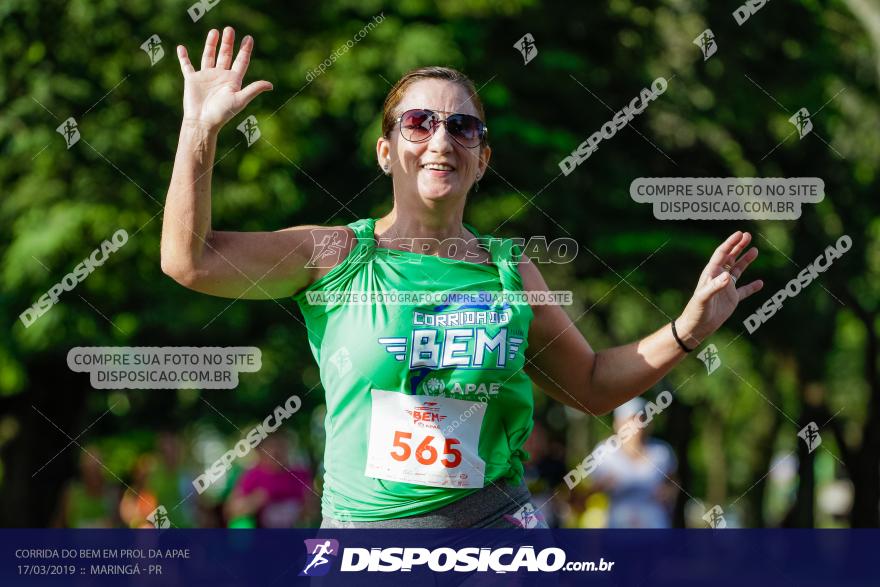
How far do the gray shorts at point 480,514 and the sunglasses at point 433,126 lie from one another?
0.97 meters

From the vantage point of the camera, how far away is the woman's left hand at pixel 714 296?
3787 millimetres

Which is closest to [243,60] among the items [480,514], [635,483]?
[480,514]

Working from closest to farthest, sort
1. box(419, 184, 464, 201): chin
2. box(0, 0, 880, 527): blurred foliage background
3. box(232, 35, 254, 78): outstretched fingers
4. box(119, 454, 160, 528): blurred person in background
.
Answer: box(232, 35, 254, 78): outstretched fingers → box(419, 184, 464, 201): chin → box(119, 454, 160, 528): blurred person in background → box(0, 0, 880, 527): blurred foliage background

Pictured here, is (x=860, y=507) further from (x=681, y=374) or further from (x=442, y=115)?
(x=442, y=115)

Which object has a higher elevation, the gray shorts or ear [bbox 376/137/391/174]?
ear [bbox 376/137/391/174]

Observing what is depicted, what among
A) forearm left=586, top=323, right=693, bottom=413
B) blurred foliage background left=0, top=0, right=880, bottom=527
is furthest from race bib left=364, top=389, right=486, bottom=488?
blurred foliage background left=0, top=0, right=880, bottom=527

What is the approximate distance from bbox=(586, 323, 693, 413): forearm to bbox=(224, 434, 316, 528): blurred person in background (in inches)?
230

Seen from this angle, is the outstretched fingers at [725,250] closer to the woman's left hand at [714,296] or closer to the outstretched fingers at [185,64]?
the woman's left hand at [714,296]

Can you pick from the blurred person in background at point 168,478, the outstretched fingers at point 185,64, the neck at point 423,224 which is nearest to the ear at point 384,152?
the neck at point 423,224

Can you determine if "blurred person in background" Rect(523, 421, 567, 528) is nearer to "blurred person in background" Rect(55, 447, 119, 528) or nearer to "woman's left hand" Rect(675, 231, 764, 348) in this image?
"blurred person in background" Rect(55, 447, 119, 528)

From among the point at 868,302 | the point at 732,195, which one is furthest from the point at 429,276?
the point at 868,302

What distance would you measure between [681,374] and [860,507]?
13.7 feet

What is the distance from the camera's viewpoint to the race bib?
11.2 ft

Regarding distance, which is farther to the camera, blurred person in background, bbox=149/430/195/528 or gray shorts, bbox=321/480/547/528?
blurred person in background, bbox=149/430/195/528
